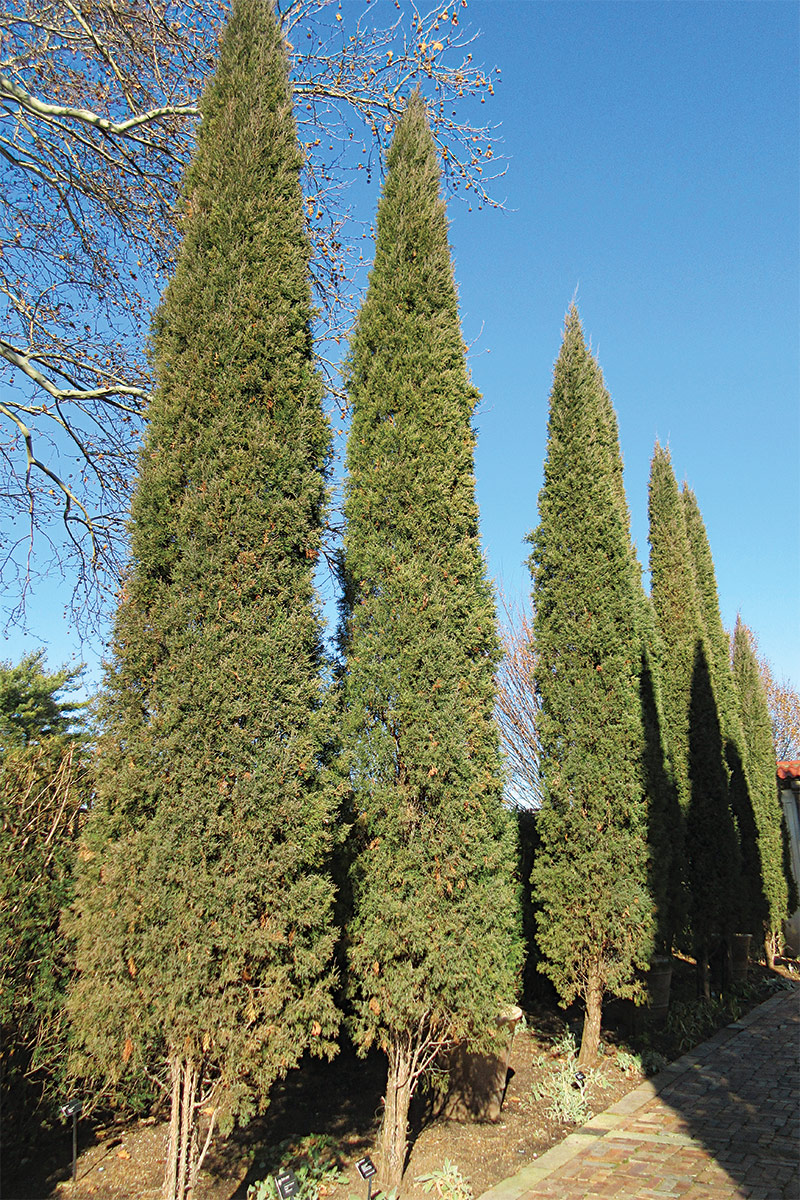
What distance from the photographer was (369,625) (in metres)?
5.33

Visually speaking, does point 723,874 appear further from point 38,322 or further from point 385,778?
point 38,322

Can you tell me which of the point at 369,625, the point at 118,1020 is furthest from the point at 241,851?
the point at 369,625

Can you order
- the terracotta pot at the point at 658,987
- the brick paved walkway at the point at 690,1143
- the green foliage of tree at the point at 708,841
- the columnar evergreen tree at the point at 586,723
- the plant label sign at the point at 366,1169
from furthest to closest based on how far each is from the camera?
the green foliage of tree at the point at 708,841 → the terracotta pot at the point at 658,987 → the columnar evergreen tree at the point at 586,723 → the brick paved walkway at the point at 690,1143 → the plant label sign at the point at 366,1169

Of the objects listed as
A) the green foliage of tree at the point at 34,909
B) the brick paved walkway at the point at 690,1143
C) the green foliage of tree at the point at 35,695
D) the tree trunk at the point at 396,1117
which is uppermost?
the green foliage of tree at the point at 35,695

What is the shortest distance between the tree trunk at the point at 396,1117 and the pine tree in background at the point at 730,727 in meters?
8.88

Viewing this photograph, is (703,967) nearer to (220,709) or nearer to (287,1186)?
(287,1186)

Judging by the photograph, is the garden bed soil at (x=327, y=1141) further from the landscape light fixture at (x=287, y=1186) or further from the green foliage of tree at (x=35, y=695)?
the green foliage of tree at (x=35, y=695)

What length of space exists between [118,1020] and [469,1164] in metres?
3.00

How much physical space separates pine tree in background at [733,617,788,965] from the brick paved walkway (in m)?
7.38

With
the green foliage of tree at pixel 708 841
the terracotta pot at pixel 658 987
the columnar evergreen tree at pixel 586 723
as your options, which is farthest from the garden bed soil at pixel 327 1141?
the green foliage of tree at pixel 708 841

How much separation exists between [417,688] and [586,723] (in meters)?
3.64

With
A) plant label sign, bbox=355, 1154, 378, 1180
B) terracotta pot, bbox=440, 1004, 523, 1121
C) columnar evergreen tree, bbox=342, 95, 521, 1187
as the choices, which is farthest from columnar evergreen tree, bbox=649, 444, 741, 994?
plant label sign, bbox=355, 1154, 378, 1180

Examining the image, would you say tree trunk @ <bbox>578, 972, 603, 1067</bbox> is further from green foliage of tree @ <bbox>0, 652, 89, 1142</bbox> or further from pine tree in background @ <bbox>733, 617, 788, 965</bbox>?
pine tree in background @ <bbox>733, 617, 788, 965</bbox>

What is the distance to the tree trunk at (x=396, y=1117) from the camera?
4.51 m
